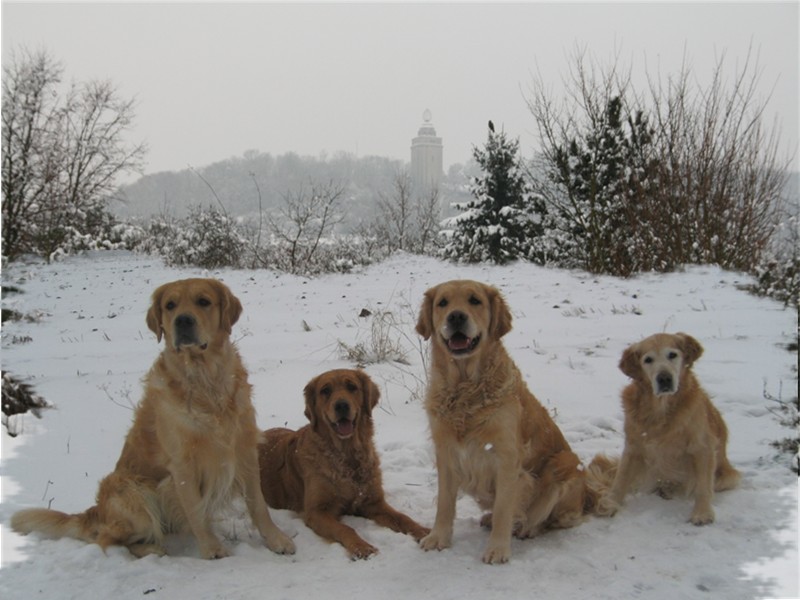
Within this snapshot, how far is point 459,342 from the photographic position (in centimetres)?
301

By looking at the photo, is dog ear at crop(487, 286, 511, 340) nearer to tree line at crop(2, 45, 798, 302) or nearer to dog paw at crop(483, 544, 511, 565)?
dog paw at crop(483, 544, 511, 565)

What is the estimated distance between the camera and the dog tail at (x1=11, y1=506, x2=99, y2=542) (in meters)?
2.90

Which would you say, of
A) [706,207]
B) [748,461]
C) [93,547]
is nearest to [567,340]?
[748,461]

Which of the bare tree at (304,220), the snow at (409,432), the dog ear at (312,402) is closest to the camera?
the snow at (409,432)

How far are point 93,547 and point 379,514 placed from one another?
5.25 ft

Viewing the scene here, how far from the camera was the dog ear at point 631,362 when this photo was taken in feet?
11.0

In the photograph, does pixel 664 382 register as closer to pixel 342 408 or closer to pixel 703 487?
pixel 703 487

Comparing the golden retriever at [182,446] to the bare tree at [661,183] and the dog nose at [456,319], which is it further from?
the bare tree at [661,183]

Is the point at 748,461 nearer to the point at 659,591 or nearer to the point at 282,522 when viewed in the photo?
the point at 659,591

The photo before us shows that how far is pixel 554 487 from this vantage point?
3.05 metres

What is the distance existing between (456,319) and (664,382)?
1.27 metres

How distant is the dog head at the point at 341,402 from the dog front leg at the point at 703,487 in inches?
78.4

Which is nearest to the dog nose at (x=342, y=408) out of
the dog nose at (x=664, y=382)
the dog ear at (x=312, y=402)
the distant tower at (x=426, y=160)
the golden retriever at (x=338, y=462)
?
the golden retriever at (x=338, y=462)

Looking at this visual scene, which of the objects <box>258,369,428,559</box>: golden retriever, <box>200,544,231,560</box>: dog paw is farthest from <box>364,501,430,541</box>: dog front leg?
<box>200,544,231,560</box>: dog paw
